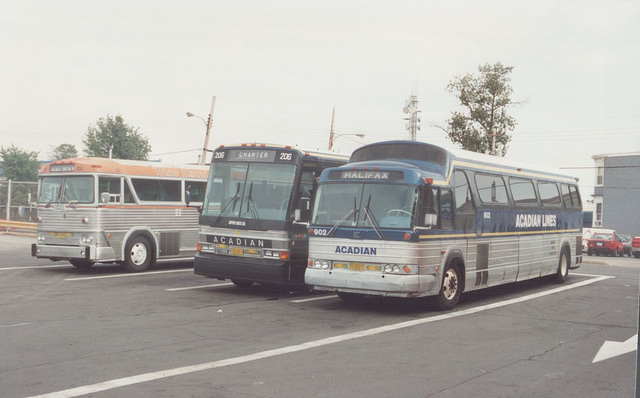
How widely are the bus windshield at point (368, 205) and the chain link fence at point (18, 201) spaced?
2525cm

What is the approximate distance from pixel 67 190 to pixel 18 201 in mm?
18897

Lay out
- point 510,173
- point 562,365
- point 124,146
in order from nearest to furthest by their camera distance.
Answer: point 562,365
point 510,173
point 124,146

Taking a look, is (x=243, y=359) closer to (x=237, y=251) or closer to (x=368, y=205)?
(x=368, y=205)

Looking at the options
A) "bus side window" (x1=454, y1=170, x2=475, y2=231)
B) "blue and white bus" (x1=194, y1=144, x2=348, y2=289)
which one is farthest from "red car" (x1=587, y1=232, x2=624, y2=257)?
"blue and white bus" (x1=194, y1=144, x2=348, y2=289)

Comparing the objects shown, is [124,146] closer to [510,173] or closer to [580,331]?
[510,173]

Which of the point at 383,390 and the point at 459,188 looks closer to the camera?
the point at 383,390

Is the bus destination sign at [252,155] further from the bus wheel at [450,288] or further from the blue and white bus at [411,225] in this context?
the bus wheel at [450,288]

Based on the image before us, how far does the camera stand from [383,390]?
7.00m

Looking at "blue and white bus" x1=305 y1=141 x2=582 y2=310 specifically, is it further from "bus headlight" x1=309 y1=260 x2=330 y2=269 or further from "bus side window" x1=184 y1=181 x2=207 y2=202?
"bus side window" x1=184 y1=181 x2=207 y2=202

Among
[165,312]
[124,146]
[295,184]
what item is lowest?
[165,312]

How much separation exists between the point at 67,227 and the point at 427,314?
383 inches

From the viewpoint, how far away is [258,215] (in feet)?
47.3

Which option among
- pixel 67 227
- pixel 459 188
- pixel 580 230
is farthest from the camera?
pixel 580 230

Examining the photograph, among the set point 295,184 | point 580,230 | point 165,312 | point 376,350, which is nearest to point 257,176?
point 295,184
